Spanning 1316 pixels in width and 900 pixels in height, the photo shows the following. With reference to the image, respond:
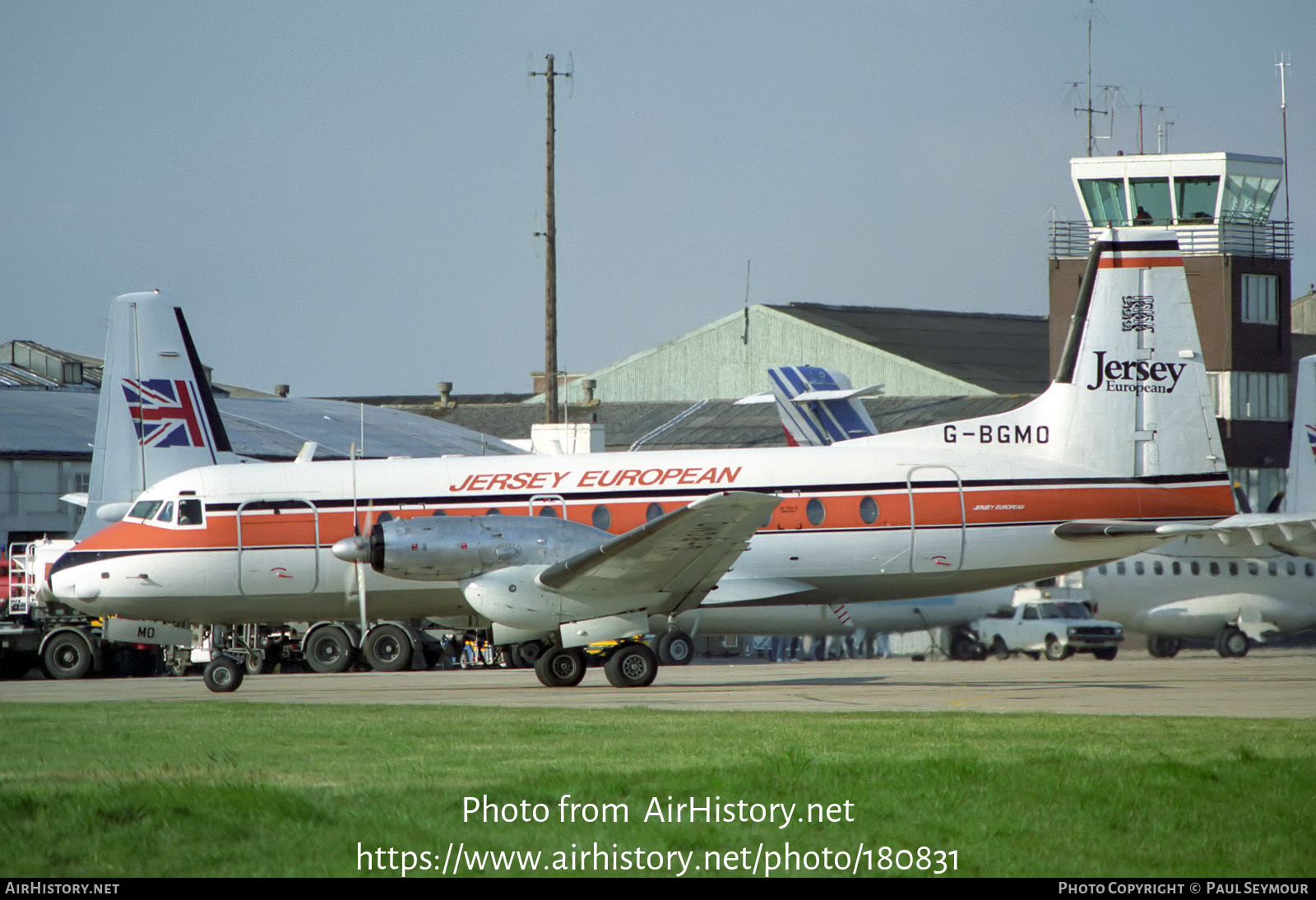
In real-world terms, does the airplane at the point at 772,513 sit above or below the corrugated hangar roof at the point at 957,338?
below

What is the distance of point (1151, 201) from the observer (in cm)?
4419

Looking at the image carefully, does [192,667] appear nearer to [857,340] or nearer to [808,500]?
[808,500]

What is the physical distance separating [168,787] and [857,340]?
55286 millimetres

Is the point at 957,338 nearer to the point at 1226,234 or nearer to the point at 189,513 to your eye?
the point at 1226,234

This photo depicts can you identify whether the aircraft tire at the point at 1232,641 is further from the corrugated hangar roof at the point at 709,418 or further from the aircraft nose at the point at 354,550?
the aircraft nose at the point at 354,550

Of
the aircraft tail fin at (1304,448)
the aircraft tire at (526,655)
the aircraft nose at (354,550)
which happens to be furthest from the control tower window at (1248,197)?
the aircraft nose at (354,550)

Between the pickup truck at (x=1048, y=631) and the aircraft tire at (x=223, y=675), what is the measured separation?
18143 millimetres

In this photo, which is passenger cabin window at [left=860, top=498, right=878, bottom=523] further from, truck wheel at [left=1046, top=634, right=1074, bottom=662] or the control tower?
the control tower

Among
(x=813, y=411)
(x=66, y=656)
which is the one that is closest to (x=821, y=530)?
(x=813, y=411)

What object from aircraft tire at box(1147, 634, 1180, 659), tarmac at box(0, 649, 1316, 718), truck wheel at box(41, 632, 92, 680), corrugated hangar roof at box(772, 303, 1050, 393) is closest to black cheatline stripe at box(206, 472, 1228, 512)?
tarmac at box(0, 649, 1316, 718)

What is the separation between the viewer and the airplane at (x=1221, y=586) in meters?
34.2

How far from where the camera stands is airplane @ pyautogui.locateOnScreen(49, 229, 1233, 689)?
2191 centimetres

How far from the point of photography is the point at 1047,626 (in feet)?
110

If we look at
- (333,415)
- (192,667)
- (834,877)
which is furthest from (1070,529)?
(333,415)
